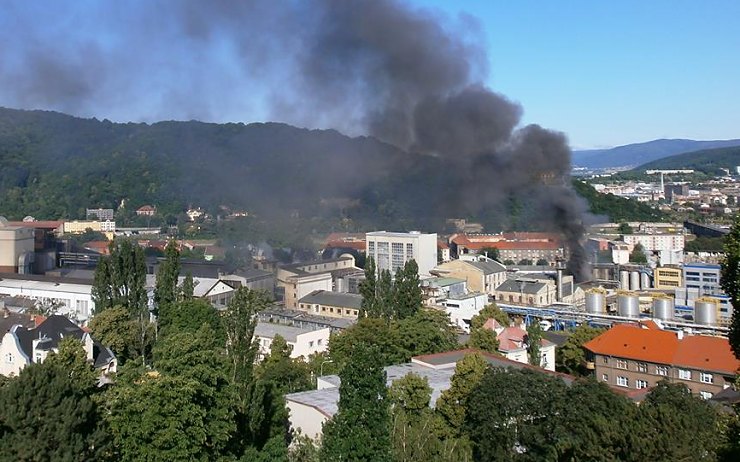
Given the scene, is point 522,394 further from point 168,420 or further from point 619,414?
point 168,420

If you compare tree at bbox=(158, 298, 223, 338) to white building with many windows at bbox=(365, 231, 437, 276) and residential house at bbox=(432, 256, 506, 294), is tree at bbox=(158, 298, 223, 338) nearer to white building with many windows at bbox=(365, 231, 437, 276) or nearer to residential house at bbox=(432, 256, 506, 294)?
residential house at bbox=(432, 256, 506, 294)

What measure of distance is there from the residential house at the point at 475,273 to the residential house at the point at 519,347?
859cm

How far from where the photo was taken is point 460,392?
7.64 m

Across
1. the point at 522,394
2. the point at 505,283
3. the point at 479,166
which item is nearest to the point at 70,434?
the point at 522,394

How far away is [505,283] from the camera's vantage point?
71.9 ft

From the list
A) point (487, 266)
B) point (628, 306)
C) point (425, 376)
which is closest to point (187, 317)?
point (425, 376)

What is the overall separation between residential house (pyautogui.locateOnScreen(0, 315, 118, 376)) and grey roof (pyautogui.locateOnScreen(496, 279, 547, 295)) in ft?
43.1

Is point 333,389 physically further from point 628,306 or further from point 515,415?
point 628,306

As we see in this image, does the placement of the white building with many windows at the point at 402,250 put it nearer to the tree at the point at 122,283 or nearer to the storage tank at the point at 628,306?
the storage tank at the point at 628,306

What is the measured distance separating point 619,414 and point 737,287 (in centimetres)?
151

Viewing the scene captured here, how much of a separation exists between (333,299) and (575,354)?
7.82 m

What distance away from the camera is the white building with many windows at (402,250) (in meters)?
23.6

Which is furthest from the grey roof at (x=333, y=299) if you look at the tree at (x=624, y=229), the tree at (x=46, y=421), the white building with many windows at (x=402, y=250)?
the tree at (x=624, y=229)

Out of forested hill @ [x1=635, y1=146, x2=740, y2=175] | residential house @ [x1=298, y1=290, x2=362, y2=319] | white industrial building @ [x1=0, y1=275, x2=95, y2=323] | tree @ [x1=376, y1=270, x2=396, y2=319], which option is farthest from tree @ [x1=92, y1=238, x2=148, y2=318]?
forested hill @ [x1=635, y1=146, x2=740, y2=175]
